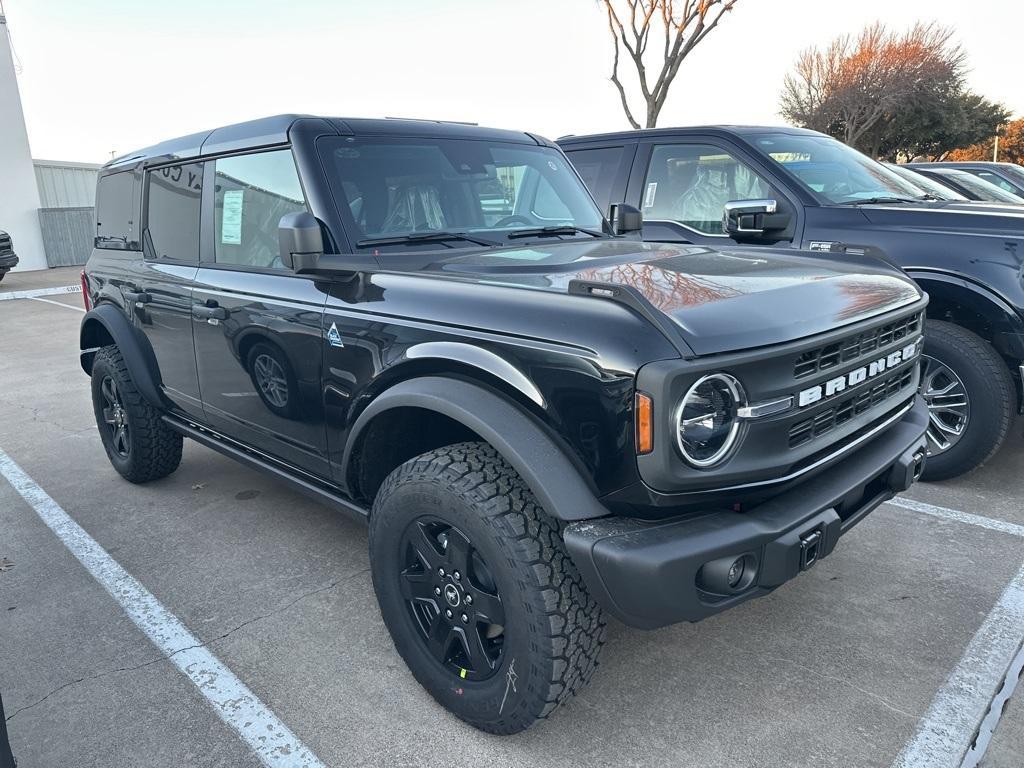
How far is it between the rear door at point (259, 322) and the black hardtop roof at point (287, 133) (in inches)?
2.9

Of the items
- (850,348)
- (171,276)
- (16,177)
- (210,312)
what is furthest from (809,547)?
(16,177)

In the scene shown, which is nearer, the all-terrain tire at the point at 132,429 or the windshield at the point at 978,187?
the all-terrain tire at the point at 132,429

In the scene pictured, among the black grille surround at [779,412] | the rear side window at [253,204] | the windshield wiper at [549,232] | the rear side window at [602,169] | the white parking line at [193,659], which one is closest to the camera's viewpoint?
the black grille surround at [779,412]

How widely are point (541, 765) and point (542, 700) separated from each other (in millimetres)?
257

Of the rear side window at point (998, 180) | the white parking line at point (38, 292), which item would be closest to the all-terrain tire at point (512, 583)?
the rear side window at point (998, 180)

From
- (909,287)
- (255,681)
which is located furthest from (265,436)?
(909,287)

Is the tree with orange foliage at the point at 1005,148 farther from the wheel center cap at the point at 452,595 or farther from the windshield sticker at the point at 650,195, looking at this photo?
the wheel center cap at the point at 452,595

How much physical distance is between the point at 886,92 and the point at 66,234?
102 ft

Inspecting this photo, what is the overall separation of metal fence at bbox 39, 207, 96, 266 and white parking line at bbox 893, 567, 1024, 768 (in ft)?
70.7

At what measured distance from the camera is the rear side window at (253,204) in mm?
3078

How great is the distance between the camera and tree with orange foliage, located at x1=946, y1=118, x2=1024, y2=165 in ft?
136

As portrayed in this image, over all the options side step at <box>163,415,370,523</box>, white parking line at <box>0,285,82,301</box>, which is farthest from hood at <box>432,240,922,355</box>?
white parking line at <box>0,285,82,301</box>

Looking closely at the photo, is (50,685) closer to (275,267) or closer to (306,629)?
(306,629)

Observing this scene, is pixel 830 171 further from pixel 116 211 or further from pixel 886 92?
pixel 886 92
